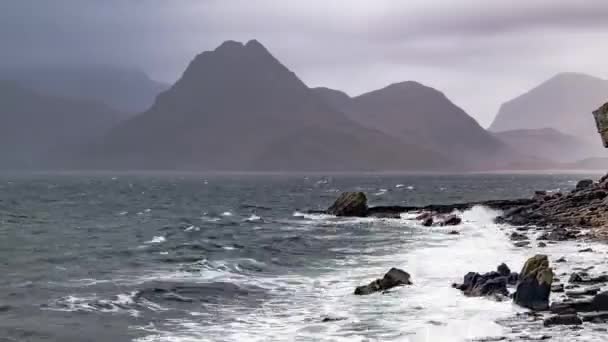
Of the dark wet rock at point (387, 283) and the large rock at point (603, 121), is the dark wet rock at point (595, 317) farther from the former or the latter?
the large rock at point (603, 121)

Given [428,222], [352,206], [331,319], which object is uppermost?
[352,206]

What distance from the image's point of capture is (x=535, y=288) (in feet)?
77.0

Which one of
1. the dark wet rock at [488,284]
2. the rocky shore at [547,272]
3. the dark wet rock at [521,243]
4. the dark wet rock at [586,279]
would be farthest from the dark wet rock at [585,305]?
the dark wet rock at [521,243]

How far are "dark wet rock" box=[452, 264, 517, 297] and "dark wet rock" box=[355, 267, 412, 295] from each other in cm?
222

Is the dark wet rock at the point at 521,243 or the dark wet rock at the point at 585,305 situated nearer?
the dark wet rock at the point at 585,305

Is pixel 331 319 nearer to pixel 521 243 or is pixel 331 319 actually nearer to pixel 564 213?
pixel 521 243

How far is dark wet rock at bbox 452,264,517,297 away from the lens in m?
25.9

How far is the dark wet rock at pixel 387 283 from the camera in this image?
28.5m

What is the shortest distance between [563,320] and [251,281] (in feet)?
54.6

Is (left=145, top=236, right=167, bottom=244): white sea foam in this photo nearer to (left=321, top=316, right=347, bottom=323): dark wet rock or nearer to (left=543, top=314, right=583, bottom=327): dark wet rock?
(left=321, top=316, right=347, bottom=323): dark wet rock

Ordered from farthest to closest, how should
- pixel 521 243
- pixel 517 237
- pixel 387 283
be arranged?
pixel 517 237 → pixel 521 243 → pixel 387 283

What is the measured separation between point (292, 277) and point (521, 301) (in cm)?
1416

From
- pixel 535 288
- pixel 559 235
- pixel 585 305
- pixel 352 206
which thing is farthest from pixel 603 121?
pixel 585 305

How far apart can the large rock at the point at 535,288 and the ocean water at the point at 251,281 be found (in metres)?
0.56
